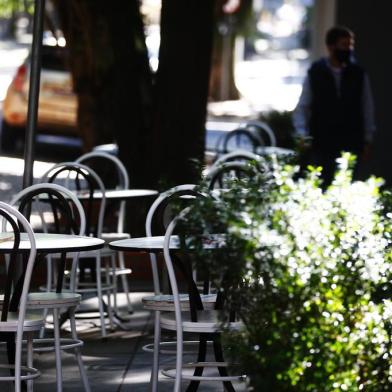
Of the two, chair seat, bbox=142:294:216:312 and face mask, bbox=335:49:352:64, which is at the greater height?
face mask, bbox=335:49:352:64

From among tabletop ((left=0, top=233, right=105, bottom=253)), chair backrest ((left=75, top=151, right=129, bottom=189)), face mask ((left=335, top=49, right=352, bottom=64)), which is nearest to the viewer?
tabletop ((left=0, top=233, right=105, bottom=253))

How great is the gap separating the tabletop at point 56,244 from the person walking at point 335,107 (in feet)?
15.8

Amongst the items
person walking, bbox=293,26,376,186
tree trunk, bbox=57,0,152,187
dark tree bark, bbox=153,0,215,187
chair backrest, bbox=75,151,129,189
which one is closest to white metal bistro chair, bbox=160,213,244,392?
chair backrest, bbox=75,151,129,189

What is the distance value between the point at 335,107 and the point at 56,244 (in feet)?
17.7

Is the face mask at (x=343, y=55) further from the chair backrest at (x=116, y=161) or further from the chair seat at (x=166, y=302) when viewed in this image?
the chair seat at (x=166, y=302)

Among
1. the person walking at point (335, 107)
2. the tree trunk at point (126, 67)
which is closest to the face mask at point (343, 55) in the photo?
the person walking at point (335, 107)

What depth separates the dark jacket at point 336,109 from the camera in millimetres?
11570

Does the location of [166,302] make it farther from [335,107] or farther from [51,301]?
[335,107]

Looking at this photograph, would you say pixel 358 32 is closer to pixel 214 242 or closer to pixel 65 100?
pixel 65 100

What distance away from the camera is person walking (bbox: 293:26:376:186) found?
1155 cm

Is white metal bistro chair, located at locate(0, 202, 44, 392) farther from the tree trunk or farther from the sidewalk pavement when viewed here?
the tree trunk

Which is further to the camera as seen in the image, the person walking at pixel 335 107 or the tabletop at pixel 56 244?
the person walking at pixel 335 107

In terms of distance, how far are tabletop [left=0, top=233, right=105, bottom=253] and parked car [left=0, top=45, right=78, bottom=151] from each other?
1440 centimetres

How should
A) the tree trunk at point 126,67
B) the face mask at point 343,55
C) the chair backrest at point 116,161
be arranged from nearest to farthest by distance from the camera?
the chair backrest at point 116,161 < the face mask at point 343,55 < the tree trunk at point 126,67
